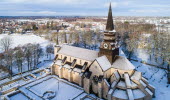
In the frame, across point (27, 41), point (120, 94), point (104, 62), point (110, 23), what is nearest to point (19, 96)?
point (104, 62)

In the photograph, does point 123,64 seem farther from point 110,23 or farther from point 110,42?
point 110,23

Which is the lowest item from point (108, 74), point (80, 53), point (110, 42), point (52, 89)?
point (52, 89)

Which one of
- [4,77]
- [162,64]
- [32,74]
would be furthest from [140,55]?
[4,77]

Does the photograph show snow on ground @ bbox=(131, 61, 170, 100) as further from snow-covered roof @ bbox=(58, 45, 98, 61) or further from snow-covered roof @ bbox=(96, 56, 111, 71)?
snow-covered roof @ bbox=(58, 45, 98, 61)

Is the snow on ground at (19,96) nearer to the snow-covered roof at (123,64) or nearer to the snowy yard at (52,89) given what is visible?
the snowy yard at (52,89)

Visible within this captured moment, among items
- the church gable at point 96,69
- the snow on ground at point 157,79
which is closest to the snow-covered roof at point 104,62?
the church gable at point 96,69

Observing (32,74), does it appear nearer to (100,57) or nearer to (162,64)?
(100,57)
